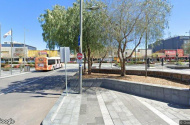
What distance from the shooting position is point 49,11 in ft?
33.1

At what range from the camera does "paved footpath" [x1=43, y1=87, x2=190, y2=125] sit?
3.86 meters

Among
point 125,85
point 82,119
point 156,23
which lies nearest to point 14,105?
point 82,119

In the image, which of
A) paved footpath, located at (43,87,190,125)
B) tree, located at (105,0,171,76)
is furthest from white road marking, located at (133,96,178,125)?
tree, located at (105,0,171,76)

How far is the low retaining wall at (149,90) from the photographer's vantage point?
523cm

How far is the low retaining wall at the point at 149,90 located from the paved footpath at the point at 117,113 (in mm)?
449

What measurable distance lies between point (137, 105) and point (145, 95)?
1.53 meters

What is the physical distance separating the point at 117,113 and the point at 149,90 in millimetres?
2790

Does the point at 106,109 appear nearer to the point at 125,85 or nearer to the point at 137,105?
the point at 137,105

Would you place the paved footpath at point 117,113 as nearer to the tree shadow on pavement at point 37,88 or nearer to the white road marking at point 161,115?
the white road marking at point 161,115

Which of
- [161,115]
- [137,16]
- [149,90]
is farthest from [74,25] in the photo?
[161,115]

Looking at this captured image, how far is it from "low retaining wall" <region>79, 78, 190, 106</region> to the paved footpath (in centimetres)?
45

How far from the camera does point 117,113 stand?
14.7ft

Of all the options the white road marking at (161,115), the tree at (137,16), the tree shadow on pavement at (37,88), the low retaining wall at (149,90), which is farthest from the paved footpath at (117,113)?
the tree at (137,16)

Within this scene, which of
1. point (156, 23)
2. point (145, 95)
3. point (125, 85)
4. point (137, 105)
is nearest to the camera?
point (137, 105)
